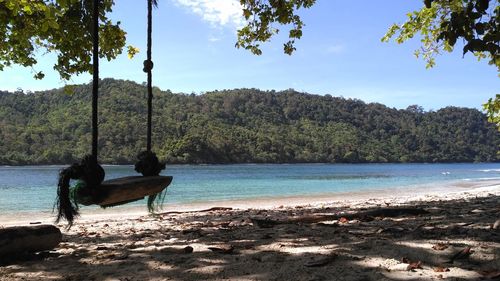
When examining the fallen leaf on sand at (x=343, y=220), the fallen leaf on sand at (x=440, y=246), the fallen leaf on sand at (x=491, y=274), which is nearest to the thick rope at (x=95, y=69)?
the fallen leaf on sand at (x=440, y=246)

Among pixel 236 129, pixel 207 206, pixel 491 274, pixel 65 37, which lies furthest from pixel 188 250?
pixel 236 129

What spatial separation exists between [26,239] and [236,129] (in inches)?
4225

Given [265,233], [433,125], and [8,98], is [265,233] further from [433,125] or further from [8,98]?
[433,125]

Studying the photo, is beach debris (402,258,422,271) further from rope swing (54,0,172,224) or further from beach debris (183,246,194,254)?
rope swing (54,0,172,224)

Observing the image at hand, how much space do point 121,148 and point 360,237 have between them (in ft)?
269

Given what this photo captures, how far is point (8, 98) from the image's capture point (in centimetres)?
9375

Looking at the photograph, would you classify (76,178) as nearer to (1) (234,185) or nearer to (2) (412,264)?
(2) (412,264)

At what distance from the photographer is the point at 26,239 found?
4207mm

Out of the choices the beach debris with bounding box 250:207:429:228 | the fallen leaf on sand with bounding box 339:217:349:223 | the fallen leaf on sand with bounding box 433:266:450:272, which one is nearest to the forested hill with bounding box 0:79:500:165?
the beach debris with bounding box 250:207:429:228

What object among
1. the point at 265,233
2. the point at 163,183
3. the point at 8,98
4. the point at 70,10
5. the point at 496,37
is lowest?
the point at 265,233

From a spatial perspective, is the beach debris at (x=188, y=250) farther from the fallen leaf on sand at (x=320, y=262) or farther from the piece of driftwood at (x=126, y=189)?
the fallen leaf on sand at (x=320, y=262)

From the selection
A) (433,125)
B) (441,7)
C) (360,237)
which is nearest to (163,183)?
(360,237)

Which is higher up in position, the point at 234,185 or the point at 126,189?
the point at 126,189

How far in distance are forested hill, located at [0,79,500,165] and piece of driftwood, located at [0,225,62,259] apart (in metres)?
78.5
